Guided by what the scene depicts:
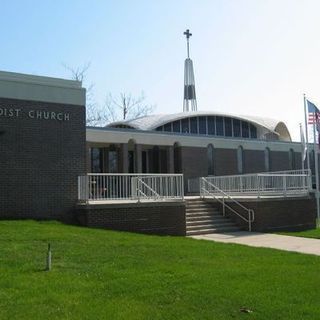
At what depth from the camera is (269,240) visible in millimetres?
17562

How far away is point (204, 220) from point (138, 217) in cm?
350

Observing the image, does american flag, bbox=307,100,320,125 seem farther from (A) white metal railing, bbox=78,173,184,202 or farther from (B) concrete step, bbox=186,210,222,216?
(A) white metal railing, bbox=78,173,184,202

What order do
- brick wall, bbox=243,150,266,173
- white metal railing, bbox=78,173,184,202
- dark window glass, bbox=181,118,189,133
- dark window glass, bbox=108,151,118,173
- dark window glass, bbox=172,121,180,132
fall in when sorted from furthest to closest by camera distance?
dark window glass, bbox=181,118,189,133 < dark window glass, bbox=172,121,180,132 < brick wall, bbox=243,150,266,173 < dark window glass, bbox=108,151,118,173 < white metal railing, bbox=78,173,184,202

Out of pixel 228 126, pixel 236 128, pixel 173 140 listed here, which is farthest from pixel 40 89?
pixel 236 128

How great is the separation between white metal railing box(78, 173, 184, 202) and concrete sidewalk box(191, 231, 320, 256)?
2139mm

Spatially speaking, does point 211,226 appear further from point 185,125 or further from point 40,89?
point 185,125

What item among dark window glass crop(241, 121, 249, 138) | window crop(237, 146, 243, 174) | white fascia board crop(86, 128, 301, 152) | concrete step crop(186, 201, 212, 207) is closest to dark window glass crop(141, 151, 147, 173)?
white fascia board crop(86, 128, 301, 152)

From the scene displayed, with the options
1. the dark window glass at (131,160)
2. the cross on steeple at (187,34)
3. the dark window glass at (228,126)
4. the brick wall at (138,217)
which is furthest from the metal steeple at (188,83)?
the brick wall at (138,217)

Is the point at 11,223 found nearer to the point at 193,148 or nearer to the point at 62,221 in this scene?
the point at 62,221

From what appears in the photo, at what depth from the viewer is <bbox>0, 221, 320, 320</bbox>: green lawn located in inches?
277

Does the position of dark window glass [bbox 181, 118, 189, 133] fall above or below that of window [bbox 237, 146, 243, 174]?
Result: above

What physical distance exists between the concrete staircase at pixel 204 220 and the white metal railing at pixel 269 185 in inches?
73.2

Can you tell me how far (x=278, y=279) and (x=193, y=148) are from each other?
22779mm

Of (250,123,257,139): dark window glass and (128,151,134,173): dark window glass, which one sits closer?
(128,151,134,173): dark window glass
